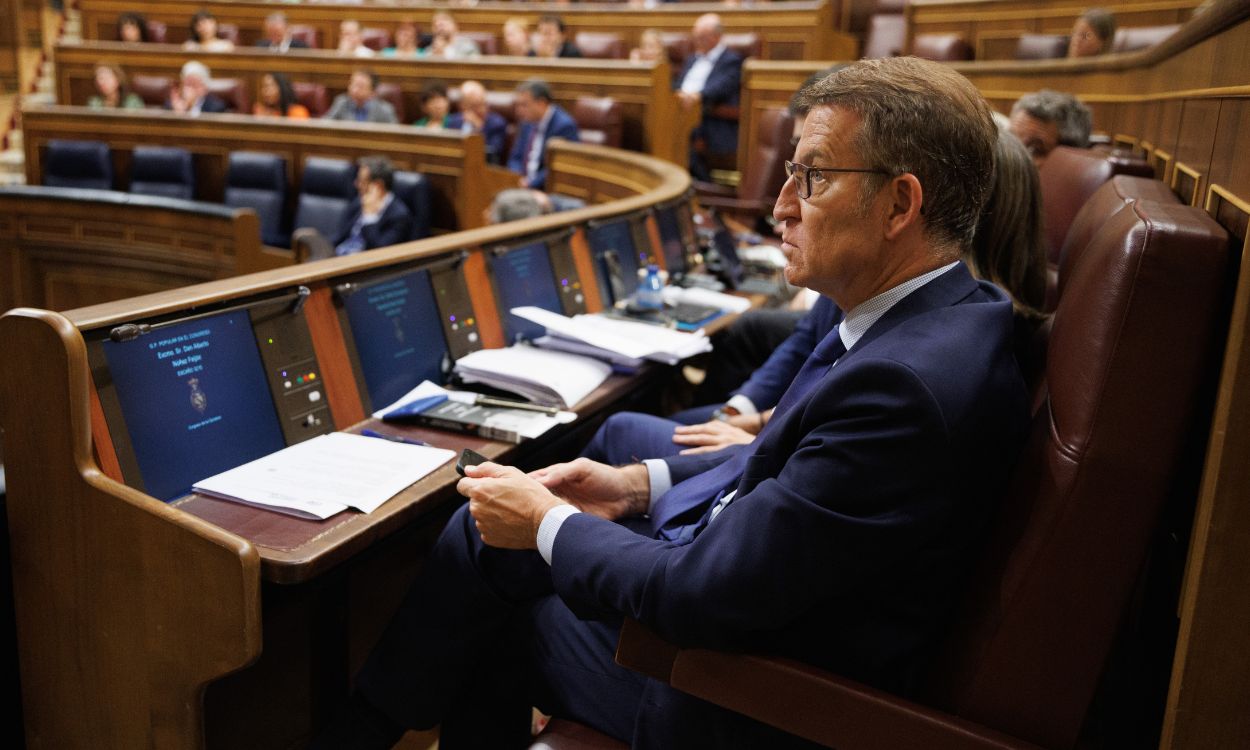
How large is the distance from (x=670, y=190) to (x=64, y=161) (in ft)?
10.1

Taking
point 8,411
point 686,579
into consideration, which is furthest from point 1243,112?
point 8,411

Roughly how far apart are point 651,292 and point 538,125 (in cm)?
243

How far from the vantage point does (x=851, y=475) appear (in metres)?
0.79

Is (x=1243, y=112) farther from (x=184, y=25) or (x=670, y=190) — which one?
(x=184, y=25)

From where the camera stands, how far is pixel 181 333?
118 centimetres

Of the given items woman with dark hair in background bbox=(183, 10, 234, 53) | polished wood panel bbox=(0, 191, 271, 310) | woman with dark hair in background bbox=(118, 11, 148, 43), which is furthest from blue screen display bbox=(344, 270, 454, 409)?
woman with dark hair in background bbox=(118, 11, 148, 43)

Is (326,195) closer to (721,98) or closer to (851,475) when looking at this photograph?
(721,98)

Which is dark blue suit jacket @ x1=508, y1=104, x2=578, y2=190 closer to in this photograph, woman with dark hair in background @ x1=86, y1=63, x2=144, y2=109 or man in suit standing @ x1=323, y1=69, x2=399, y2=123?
man in suit standing @ x1=323, y1=69, x2=399, y2=123

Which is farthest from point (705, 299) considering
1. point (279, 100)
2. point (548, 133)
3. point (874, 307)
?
point (279, 100)

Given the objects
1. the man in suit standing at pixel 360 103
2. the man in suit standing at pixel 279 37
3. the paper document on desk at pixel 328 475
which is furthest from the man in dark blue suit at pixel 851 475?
the man in suit standing at pixel 279 37

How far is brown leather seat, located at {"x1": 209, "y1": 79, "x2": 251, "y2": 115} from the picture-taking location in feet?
17.2

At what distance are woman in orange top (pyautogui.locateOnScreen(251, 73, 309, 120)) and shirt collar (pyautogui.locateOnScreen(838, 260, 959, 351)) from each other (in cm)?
452

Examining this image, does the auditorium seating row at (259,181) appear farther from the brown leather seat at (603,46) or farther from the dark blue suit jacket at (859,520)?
the dark blue suit jacket at (859,520)

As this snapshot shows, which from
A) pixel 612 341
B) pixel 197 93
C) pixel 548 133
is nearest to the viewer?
pixel 612 341
